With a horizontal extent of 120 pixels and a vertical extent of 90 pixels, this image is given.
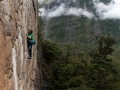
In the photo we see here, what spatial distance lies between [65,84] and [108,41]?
1110 centimetres

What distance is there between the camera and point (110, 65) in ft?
127

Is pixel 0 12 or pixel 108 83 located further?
pixel 108 83

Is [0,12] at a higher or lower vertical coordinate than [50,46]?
higher

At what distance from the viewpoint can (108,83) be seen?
3638 centimetres

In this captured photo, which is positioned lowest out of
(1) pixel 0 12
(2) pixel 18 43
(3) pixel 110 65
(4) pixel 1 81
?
(3) pixel 110 65

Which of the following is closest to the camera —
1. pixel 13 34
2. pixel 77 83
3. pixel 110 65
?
pixel 13 34

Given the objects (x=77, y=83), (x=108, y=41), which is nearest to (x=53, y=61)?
(x=77, y=83)

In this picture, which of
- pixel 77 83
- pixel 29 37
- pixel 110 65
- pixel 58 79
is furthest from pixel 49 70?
pixel 29 37

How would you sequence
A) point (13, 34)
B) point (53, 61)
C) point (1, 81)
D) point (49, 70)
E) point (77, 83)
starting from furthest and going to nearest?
point (53, 61)
point (49, 70)
point (77, 83)
point (13, 34)
point (1, 81)

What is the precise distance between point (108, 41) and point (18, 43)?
31.3 meters

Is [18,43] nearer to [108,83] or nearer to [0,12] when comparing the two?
[0,12]

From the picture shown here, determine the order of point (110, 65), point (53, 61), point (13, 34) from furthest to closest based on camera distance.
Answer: point (53, 61), point (110, 65), point (13, 34)

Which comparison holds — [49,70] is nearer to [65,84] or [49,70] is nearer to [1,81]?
[65,84]

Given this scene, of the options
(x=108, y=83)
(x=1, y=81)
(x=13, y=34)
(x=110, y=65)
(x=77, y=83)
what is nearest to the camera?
(x=1, y=81)
